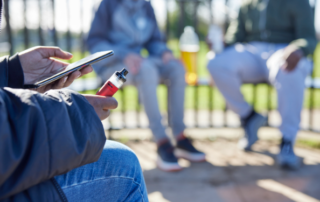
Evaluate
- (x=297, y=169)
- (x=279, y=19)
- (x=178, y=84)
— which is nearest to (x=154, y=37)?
(x=178, y=84)

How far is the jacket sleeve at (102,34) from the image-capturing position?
273 cm

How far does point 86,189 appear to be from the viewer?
99cm

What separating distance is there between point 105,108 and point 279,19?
2.44 meters

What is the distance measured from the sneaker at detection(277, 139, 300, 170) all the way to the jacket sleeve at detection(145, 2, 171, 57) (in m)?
1.36

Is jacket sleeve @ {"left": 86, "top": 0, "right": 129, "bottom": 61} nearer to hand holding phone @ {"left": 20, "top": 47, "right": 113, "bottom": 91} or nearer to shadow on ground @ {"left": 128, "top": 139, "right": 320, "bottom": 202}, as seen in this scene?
shadow on ground @ {"left": 128, "top": 139, "right": 320, "bottom": 202}

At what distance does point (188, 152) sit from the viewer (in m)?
2.77

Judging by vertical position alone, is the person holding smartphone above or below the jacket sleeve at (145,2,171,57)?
below

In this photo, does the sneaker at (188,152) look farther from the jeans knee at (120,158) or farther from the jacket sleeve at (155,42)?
the jeans knee at (120,158)

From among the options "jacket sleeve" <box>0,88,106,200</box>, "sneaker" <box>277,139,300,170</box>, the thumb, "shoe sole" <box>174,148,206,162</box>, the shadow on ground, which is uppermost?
the thumb

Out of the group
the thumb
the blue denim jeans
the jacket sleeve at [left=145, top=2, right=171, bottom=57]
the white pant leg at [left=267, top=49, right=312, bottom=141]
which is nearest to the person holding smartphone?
the blue denim jeans

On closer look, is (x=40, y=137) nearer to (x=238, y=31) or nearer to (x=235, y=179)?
(x=235, y=179)

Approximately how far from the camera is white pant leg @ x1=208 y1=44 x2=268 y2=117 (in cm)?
282

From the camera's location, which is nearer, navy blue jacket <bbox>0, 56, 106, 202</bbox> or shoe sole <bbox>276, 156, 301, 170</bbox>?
navy blue jacket <bbox>0, 56, 106, 202</bbox>

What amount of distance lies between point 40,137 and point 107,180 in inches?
13.4
